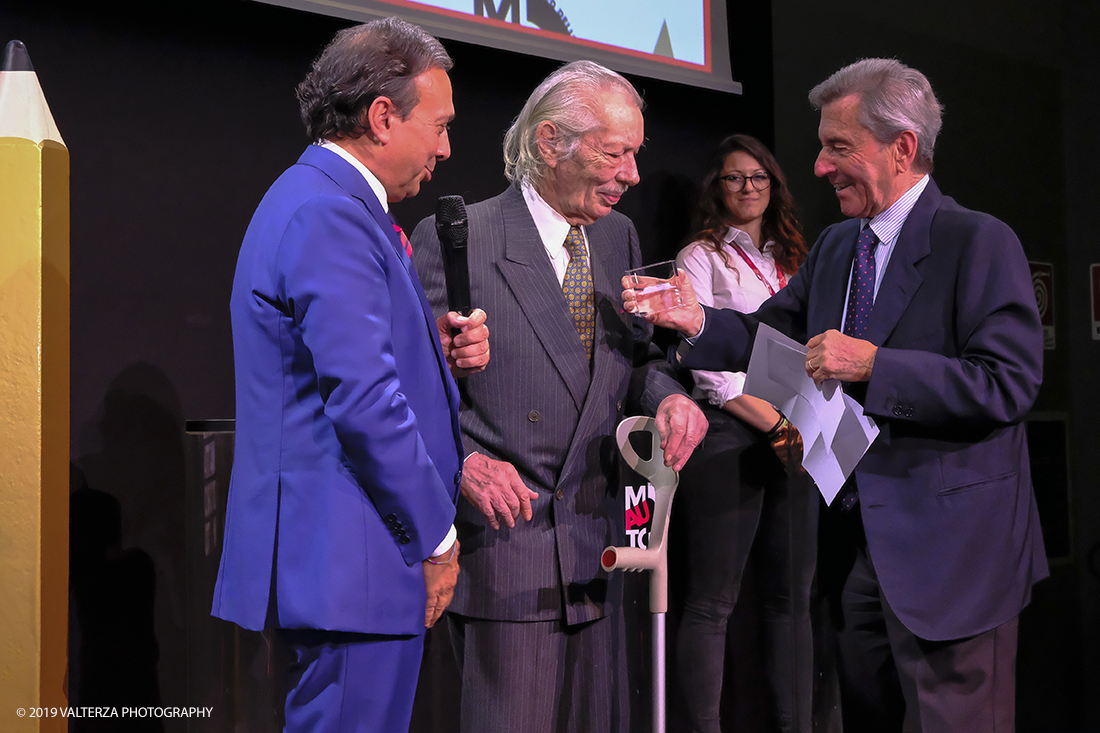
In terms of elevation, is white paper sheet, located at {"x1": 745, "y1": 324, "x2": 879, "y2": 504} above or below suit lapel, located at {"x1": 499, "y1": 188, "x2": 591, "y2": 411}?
below

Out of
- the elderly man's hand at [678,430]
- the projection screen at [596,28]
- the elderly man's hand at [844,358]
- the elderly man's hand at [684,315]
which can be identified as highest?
the projection screen at [596,28]

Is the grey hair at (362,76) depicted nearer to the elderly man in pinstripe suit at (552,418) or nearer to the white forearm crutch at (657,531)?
the elderly man in pinstripe suit at (552,418)

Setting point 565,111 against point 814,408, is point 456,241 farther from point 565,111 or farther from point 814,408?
point 814,408

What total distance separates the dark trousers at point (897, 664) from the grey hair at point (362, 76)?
1.31 m

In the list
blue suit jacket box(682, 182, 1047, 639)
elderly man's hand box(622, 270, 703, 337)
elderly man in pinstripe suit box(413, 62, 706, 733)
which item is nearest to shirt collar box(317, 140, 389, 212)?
elderly man in pinstripe suit box(413, 62, 706, 733)

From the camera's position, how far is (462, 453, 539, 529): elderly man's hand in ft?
5.37

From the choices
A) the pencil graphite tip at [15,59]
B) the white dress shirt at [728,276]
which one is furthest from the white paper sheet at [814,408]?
the pencil graphite tip at [15,59]

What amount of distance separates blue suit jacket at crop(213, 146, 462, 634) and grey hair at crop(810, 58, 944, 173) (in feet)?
3.85

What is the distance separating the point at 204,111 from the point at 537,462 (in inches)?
67.1

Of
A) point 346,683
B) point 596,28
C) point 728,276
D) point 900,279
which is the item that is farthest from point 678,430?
point 596,28

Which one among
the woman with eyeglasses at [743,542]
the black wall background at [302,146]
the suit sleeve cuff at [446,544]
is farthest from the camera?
the black wall background at [302,146]

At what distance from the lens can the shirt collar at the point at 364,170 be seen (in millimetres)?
1479

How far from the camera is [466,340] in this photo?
1688mm

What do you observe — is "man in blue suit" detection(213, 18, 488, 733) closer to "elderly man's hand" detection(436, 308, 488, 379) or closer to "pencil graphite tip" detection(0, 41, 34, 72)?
"elderly man's hand" detection(436, 308, 488, 379)
